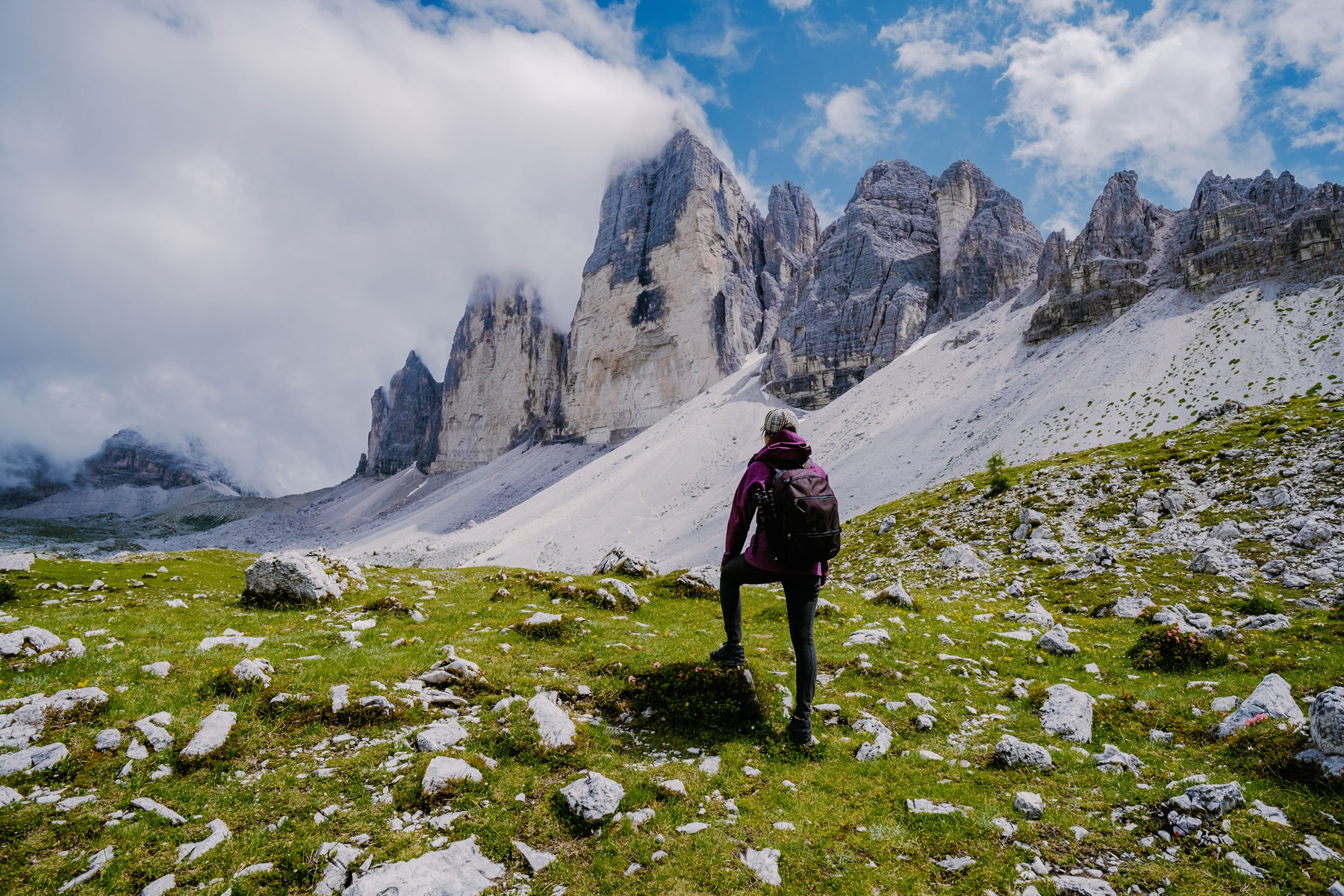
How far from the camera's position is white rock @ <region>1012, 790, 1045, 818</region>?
5199 mm

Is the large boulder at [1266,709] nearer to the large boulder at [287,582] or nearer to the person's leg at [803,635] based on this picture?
the person's leg at [803,635]

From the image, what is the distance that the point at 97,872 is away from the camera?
4.14 m

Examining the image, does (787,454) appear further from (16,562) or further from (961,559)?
(16,562)

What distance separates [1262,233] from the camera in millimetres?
55156

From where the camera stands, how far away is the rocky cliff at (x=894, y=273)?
299 feet

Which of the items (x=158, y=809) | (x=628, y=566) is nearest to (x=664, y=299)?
(x=628, y=566)

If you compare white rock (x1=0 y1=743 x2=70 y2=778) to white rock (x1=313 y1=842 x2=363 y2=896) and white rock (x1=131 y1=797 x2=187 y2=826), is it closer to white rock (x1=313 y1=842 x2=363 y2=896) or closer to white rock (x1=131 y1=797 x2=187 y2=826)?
white rock (x1=131 y1=797 x2=187 y2=826)

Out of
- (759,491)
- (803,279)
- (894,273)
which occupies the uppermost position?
(803,279)

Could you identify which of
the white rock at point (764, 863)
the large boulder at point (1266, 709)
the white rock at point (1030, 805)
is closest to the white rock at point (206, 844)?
the white rock at point (764, 863)

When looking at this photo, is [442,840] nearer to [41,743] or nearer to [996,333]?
[41,743]

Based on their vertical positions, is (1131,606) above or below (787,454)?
below

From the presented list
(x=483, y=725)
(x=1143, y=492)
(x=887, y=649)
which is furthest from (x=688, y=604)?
(x=1143, y=492)

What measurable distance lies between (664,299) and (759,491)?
4899 inches

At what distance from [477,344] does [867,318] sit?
12599cm
